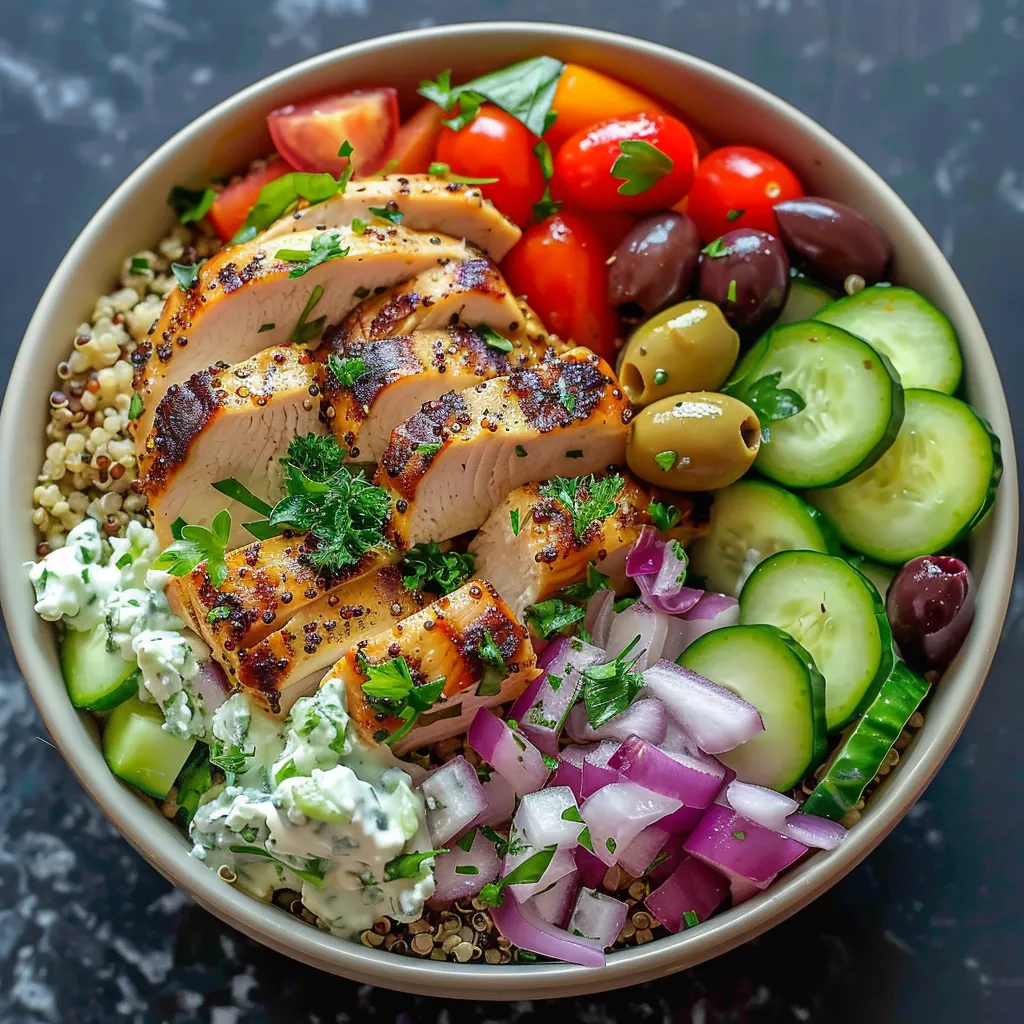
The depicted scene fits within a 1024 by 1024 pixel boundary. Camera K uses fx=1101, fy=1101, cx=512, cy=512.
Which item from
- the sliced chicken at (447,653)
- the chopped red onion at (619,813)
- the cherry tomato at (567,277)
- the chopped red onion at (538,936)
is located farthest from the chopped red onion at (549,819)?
the cherry tomato at (567,277)

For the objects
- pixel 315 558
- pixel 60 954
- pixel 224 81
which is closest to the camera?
pixel 315 558

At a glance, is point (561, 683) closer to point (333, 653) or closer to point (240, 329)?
point (333, 653)

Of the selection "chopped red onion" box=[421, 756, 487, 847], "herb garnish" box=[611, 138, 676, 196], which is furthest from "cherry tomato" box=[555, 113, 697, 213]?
"chopped red onion" box=[421, 756, 487, 847]

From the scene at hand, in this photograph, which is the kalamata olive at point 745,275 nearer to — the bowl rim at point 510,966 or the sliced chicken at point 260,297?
the bowl rim at point 510,966

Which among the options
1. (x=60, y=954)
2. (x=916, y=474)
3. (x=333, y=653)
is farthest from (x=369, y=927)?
(x=916, y=474)

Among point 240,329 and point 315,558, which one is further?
point 240,329

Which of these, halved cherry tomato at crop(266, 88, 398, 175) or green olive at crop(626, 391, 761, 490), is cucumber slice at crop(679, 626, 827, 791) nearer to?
green olive at crop(626, 391, 761, 490)

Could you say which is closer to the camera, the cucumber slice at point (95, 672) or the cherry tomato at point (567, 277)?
the cucumber slice at point (95, 672)
